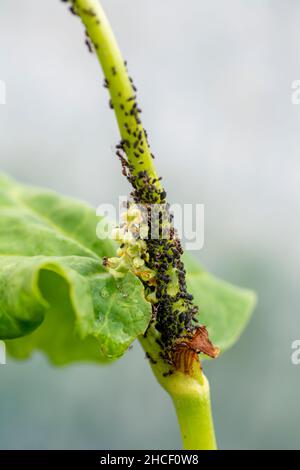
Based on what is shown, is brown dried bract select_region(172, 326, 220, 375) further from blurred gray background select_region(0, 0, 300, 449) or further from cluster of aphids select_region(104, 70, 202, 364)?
blurred gray background select_region(0, 0, 300, 449)

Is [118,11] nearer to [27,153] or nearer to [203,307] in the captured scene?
[27,153]

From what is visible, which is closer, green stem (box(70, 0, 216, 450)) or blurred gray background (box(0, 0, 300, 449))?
green stem (box(70, 0, 216, 450))

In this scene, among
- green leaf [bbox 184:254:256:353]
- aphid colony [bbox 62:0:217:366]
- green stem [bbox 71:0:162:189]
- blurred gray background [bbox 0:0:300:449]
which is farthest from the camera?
blurred gray background [bbox 0:0:300:449]

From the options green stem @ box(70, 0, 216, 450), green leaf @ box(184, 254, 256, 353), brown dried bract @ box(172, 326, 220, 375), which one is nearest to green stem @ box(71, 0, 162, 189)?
green stem @ box(70, 0, 216, 450)

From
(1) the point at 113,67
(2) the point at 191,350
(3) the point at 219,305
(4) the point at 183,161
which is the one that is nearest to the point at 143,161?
(1) the point at 113,67

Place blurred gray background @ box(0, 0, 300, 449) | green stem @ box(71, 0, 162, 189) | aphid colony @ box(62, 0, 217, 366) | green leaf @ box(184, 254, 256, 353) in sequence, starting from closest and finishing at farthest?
green stem @ box(71, 0, 162, 189) < aphid colony @ box(62, 0, 217, 366) < green leaf @ box(184, 254, 256, 353) < blurred gray background @ box(0, 0, 300, 449)

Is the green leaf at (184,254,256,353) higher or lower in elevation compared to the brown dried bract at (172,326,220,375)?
higher

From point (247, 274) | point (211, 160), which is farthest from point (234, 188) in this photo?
point (247, 274)
